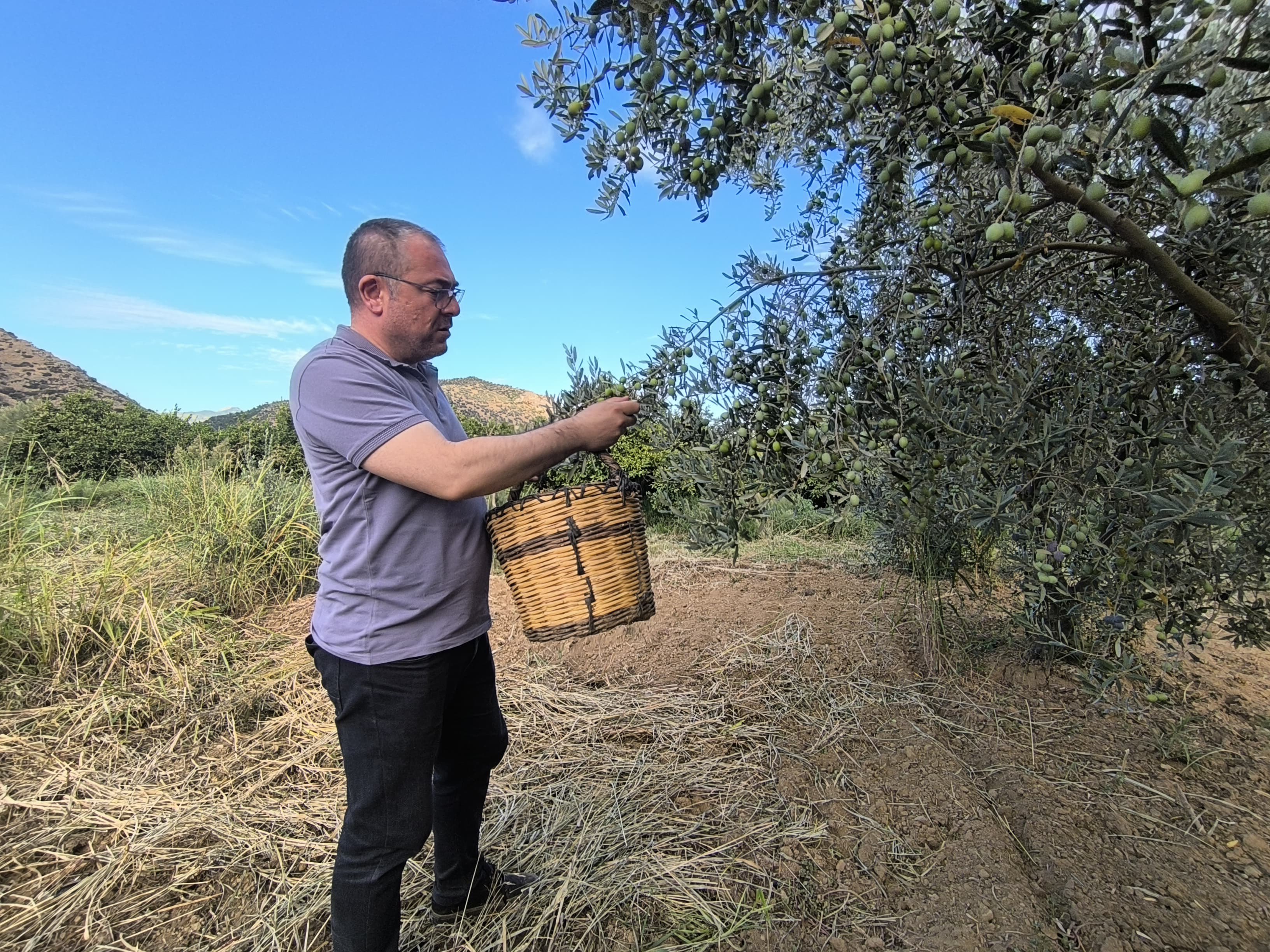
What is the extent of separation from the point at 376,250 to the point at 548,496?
31.0 inches

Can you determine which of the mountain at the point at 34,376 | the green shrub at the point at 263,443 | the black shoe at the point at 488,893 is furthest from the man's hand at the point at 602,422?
the mountain at the point at 34,376

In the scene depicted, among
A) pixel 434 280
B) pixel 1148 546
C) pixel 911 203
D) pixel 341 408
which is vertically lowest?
pixel 1148 546

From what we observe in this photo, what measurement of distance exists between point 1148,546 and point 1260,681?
9.04 ft

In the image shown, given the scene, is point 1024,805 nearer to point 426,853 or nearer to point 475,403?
point 426,853

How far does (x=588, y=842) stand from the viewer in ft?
8.55

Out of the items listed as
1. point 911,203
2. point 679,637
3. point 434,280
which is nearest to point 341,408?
point 434,280

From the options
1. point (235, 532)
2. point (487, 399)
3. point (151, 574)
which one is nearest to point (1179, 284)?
point (151, 574)

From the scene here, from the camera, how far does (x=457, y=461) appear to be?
61.6 inches

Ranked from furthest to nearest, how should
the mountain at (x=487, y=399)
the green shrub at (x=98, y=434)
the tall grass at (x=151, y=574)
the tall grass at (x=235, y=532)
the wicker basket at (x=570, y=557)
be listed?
1. the mountain at (x=487, y=399)
2. the green shrub at (x=98, y=434)
3. the tall grass at (x=235, y=532)
4. the tall grass at (x=151, y=574)
5. the wicker basket at (x=570, y=557)

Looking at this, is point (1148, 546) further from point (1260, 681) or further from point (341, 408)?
point (1260, 681)

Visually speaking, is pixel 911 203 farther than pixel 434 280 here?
Yes

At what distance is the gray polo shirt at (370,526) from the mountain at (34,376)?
22184mm

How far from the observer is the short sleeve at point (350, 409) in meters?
1.60

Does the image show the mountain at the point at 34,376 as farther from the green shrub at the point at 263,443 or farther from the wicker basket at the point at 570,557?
the wicker basket at the point at 570,557
